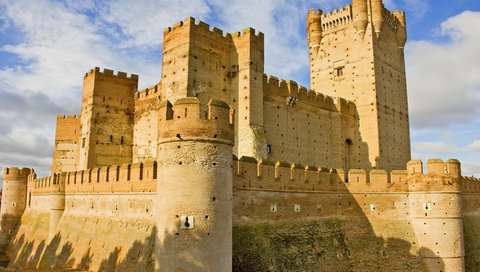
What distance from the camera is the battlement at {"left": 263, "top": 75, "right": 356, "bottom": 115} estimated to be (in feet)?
80.9

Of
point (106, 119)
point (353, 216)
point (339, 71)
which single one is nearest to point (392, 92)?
point (339, 71)

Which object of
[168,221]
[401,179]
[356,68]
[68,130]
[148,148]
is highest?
[356,68]

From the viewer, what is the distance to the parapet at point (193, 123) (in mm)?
12016

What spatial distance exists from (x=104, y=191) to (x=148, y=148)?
27.5 ft

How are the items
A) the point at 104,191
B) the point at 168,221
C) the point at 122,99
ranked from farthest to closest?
the point at 122,99 < the point at 104,191 < the point at 168,221

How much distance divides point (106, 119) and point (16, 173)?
9755 mm

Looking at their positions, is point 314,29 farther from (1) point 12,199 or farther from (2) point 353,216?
(1) point 12,199

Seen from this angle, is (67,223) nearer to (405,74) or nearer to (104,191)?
(104,191)

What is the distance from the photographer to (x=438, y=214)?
19.5 meters

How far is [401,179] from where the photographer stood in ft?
67.9

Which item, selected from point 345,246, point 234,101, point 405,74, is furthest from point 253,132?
point 405,74

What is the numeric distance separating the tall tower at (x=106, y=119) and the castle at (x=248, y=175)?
0.31 feet

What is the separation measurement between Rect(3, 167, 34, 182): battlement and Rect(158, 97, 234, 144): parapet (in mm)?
23249

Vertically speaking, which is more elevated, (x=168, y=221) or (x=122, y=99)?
(x=122, y=99)
